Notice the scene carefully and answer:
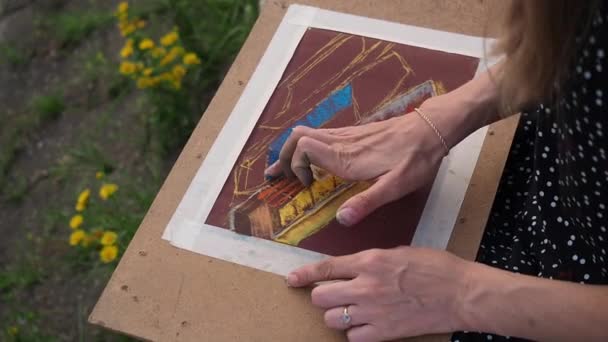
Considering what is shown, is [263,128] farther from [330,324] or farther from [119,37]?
[119,37]

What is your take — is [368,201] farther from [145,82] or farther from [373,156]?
[145,82]

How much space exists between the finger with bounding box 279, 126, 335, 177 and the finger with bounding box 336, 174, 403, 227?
3.6 inches

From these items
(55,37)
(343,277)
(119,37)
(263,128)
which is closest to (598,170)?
(343,277)

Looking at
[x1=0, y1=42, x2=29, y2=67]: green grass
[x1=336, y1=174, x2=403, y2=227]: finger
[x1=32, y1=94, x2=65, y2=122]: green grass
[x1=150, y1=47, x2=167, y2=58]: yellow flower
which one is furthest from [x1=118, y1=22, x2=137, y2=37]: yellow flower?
[x1=336, y1=174, x2=403, y2=227]: finger

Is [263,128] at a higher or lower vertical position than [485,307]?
lower

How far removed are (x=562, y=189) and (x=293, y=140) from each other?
12.2 inches

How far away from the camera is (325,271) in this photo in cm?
79

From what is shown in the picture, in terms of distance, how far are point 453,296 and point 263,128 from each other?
33cm

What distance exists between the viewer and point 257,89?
0.97 m

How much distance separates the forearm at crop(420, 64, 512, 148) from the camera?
864 mm

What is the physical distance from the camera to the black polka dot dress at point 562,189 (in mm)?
666

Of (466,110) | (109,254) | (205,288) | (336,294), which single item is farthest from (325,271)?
(109,254)

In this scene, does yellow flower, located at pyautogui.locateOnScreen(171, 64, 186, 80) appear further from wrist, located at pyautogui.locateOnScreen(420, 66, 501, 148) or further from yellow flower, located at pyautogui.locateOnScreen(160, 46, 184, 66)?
wrist, located at pyautogui.locateOnScreen(420, 66, 501, 148)

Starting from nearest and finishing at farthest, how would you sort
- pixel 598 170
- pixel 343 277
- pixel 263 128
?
1. pixel 598 170
2. pixel 343 277
3. pixel 263 128
